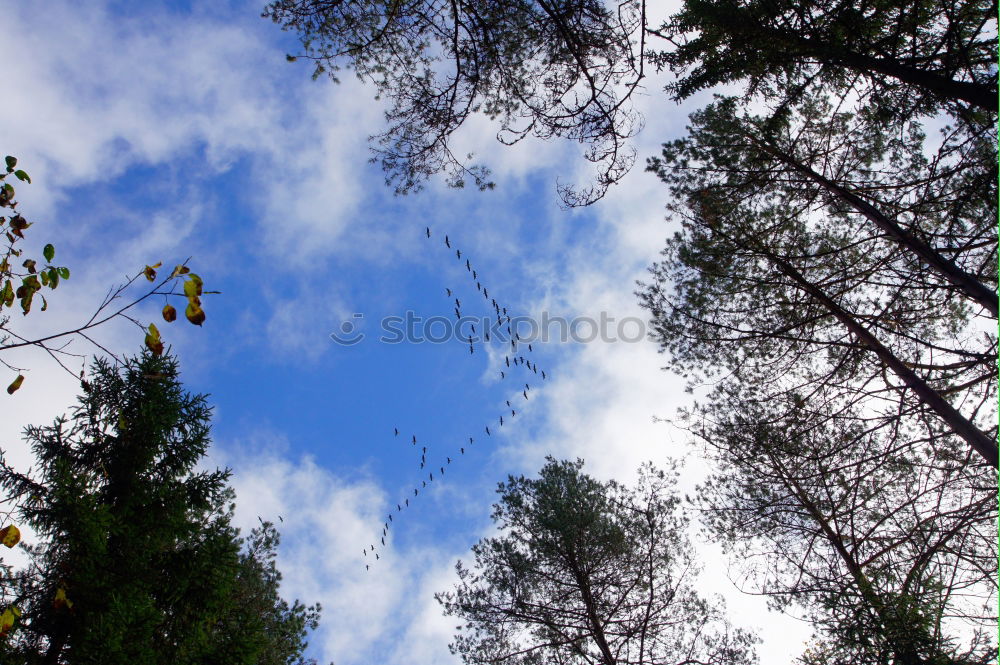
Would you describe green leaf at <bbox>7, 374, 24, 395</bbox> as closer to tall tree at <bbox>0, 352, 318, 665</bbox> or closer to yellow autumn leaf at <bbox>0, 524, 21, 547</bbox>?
yellow autumn leaf at <bbox>0, 524, 21, 547</bbox>

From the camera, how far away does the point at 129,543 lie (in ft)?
19.3

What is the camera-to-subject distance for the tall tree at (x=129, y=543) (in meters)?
5.29

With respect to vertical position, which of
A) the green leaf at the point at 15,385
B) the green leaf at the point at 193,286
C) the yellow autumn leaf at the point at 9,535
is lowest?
the yellow autumn leaf at the point at 9,535

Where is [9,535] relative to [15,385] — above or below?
below

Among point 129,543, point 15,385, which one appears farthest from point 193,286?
point 129,543

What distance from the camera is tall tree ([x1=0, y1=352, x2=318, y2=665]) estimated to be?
529 cm

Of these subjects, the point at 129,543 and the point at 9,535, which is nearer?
the point at 9,535

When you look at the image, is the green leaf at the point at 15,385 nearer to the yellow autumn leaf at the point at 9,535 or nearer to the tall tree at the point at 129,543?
the yellow autumn leaf at the point at 9,535

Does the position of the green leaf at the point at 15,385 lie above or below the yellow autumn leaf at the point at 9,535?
above

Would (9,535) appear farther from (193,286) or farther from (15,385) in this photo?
(193,286)

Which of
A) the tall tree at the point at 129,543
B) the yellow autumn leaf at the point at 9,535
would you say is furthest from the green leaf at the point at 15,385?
the tall tree at the point at 129,543

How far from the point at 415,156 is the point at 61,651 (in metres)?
6.39

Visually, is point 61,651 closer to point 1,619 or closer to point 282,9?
point 1,619

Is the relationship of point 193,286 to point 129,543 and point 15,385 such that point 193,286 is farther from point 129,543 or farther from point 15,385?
point 129,543
